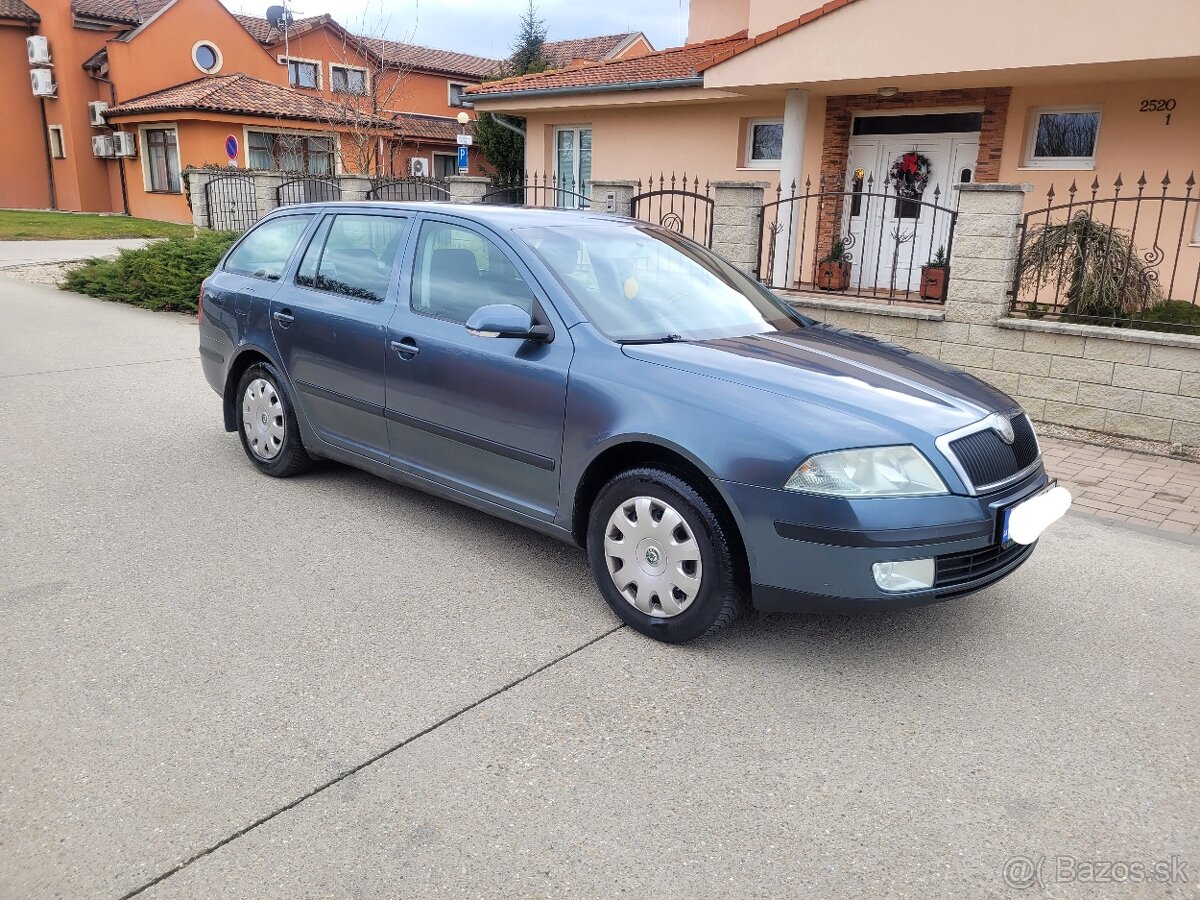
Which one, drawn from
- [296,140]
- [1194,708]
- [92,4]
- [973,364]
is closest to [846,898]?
[1194,708]

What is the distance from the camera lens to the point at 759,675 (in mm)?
3561

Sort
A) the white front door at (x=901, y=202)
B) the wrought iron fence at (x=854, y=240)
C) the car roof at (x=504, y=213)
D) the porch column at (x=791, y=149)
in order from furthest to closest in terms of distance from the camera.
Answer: the porch column at (x=791, y=149)
the white front door at (x=901, y=202)
the wrought iron fence at (x=854, y=240)
the car roof at (x=504, y=213)

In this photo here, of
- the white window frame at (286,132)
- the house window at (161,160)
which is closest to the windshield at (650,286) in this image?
the white window frame at (286,132)

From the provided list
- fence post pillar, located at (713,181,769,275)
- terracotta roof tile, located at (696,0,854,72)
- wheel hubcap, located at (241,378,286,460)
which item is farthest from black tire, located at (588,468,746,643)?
terracotta roof tile, located at (696,0,854,72)

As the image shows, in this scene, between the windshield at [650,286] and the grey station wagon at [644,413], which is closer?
the grey station wagon at [644,413]

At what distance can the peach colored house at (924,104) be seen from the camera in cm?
991

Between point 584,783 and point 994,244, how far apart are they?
20.5 ft


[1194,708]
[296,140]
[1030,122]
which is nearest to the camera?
[1194,708]

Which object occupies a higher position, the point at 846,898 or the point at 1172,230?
the point at 1172,230

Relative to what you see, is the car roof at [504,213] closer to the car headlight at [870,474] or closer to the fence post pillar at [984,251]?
the car headlight at [870,474]

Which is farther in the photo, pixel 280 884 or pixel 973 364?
pixel 973 364

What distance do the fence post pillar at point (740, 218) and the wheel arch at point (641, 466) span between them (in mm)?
5455

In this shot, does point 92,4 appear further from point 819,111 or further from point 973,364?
point 973,364

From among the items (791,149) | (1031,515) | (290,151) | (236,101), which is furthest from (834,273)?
(236,101)
